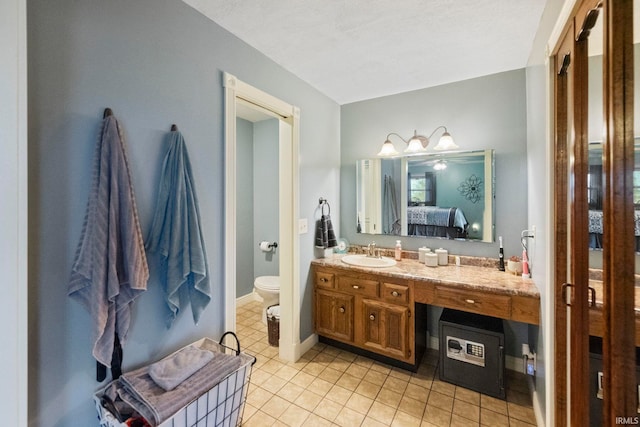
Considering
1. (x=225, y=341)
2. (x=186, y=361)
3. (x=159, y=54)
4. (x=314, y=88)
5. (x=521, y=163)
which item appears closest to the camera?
(x=186, y=361)

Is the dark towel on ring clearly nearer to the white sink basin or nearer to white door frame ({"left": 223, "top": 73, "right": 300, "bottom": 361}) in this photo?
the white sink basin

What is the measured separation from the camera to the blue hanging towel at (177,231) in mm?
1347

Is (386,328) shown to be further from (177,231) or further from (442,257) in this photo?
(177,231)

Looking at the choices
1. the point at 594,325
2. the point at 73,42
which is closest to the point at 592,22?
the point at 594,325

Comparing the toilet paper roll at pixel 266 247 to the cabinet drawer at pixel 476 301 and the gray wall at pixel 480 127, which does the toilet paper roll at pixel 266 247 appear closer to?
the gray wall at pixel 480 127

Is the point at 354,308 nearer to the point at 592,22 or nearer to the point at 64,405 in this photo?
the point at 64,405

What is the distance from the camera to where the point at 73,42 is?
111 cm

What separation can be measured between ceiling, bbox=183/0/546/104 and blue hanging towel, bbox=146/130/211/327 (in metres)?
0.87

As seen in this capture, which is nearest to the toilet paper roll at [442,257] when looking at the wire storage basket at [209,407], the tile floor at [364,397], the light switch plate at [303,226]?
the tile floor at [364,397]

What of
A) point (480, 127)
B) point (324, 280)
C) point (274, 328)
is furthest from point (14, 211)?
point (480, 127)

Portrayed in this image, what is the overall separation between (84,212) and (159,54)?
0.86m

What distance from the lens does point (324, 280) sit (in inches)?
101

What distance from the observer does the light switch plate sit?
7.98ft

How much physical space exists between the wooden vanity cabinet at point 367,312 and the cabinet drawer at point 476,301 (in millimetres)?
243
